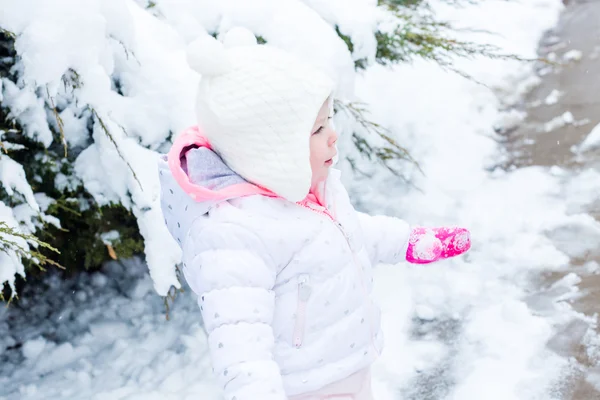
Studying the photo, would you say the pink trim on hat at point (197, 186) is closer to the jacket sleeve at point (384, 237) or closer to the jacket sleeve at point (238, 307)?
the jacket sleeve at point (238, 307)

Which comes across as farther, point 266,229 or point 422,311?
point 422,311

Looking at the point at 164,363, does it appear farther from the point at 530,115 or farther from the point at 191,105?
the point at 530,115

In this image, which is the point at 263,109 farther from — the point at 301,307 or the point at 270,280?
the point at 301,307

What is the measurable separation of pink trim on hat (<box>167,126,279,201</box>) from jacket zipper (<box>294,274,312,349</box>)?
236mm

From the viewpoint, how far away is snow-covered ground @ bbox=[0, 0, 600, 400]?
2.76m

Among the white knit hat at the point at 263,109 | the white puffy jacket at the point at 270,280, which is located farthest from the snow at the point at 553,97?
the white knit hat at the point at 263,109

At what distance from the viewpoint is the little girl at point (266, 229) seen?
1.56 metres

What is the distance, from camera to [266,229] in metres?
1.65

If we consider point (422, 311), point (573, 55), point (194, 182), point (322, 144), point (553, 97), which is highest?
point (322, 144)

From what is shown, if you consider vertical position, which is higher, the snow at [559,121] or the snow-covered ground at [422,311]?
the snow at [559,121]

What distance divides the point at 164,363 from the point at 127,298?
0.59 metres

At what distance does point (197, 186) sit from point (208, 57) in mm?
311

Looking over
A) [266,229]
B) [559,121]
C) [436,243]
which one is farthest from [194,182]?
[559,121]

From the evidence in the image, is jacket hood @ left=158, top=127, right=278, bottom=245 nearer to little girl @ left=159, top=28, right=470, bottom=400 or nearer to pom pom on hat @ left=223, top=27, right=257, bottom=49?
little girl @ left=159, top=28, right=470, bottom=400
